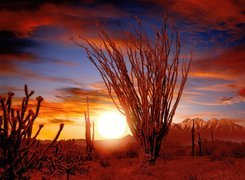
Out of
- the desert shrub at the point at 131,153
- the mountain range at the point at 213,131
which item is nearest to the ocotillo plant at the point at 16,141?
the desert shrub at the point at 131,153

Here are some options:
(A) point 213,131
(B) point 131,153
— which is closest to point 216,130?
(A) point 213,131

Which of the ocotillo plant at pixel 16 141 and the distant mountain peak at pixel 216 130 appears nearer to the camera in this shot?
the ocotillo plant at pixel 16 141

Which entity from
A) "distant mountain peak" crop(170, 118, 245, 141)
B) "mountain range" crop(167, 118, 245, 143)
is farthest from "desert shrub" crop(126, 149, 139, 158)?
"distant mountain peak" crop(170, 118, 245, 141)

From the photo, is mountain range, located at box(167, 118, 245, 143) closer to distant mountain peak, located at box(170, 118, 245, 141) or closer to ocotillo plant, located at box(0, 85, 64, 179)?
distant mountain peak, located at box(170, 118, 245, 141)

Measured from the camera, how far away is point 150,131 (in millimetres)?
12062

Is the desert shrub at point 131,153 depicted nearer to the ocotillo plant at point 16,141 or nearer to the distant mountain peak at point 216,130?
the ocotillo plant at point 16,141

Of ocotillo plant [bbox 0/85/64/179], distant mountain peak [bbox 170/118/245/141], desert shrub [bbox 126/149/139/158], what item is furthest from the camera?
distant mountain peak [bbox 170/118/245/141]

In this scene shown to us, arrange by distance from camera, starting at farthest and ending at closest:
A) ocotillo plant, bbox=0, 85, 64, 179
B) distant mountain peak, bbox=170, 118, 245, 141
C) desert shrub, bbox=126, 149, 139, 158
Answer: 1. distant mountain peak, bbox=170, 118, 245, 141
2. desert shrub, bbox=126, 149, 139, 158
3. ocotillo plant, bbox=0, 85, 64, 179

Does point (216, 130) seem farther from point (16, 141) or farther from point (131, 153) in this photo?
point (16, 141)

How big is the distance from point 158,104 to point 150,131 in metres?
0.90

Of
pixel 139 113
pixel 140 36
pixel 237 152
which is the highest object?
pixel 140 36

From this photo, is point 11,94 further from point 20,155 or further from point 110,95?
point 110,95

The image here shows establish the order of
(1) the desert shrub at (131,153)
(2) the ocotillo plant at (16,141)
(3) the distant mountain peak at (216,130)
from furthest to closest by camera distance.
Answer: (3) the distant mountain peak at (216,130) < (1) the desert shrub at (131,153) < (2) the ocotillo plant at (16,141)

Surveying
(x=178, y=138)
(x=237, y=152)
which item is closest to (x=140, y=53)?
(x=237, y=152)
